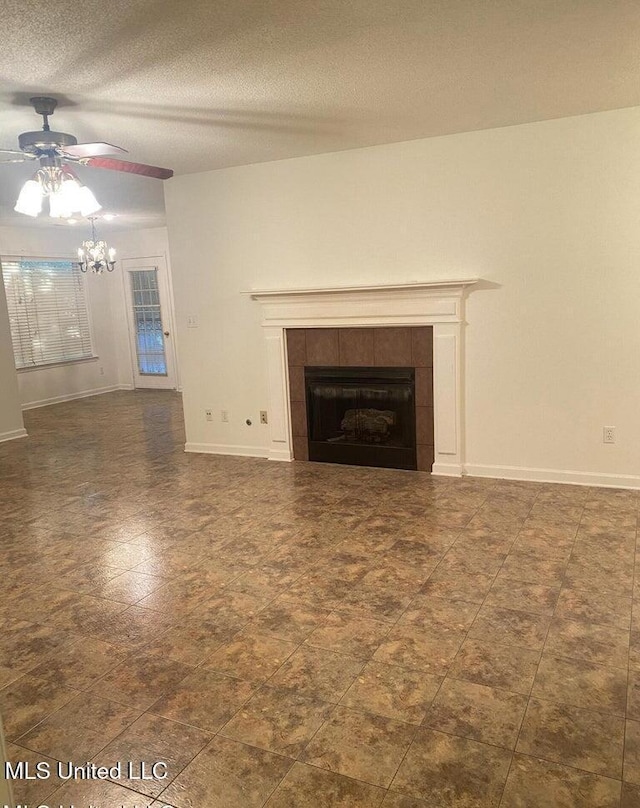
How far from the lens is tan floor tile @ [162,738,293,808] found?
1.78 meters

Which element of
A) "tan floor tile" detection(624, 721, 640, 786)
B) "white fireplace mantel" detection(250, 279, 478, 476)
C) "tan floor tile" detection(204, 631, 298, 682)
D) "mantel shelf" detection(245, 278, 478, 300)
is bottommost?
"tan floor tile" detection(204, 631, 298, 682)

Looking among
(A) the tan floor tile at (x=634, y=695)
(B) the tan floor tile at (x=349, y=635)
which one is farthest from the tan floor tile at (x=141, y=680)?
(A) the tan floor tile at (x=634, y=695)

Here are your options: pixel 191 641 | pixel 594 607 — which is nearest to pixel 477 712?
pixel 594 607

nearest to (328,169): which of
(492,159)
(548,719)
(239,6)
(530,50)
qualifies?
(492,159)

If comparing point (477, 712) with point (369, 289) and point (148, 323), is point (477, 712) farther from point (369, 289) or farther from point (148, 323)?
point (148, 323)

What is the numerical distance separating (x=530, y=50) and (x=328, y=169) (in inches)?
85.6

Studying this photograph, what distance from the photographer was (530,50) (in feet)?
9.25

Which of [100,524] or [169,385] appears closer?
[100,524]

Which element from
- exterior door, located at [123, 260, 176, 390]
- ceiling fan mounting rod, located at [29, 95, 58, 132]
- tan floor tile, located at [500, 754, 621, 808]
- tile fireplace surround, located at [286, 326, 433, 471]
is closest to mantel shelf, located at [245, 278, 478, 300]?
tile fireplace surround, located at [286, 326, 433, 471]

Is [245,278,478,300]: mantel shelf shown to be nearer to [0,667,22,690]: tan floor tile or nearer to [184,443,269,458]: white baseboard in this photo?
[184,443,269,458]: white baseboard

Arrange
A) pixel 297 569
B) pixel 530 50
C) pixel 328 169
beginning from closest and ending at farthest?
pixel 530 50 → pixel 297 569 → pixel 328 169

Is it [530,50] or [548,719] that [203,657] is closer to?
[548,719]

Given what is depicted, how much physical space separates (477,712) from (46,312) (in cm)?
842

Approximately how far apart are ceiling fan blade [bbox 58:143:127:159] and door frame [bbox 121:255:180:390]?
241 inches
